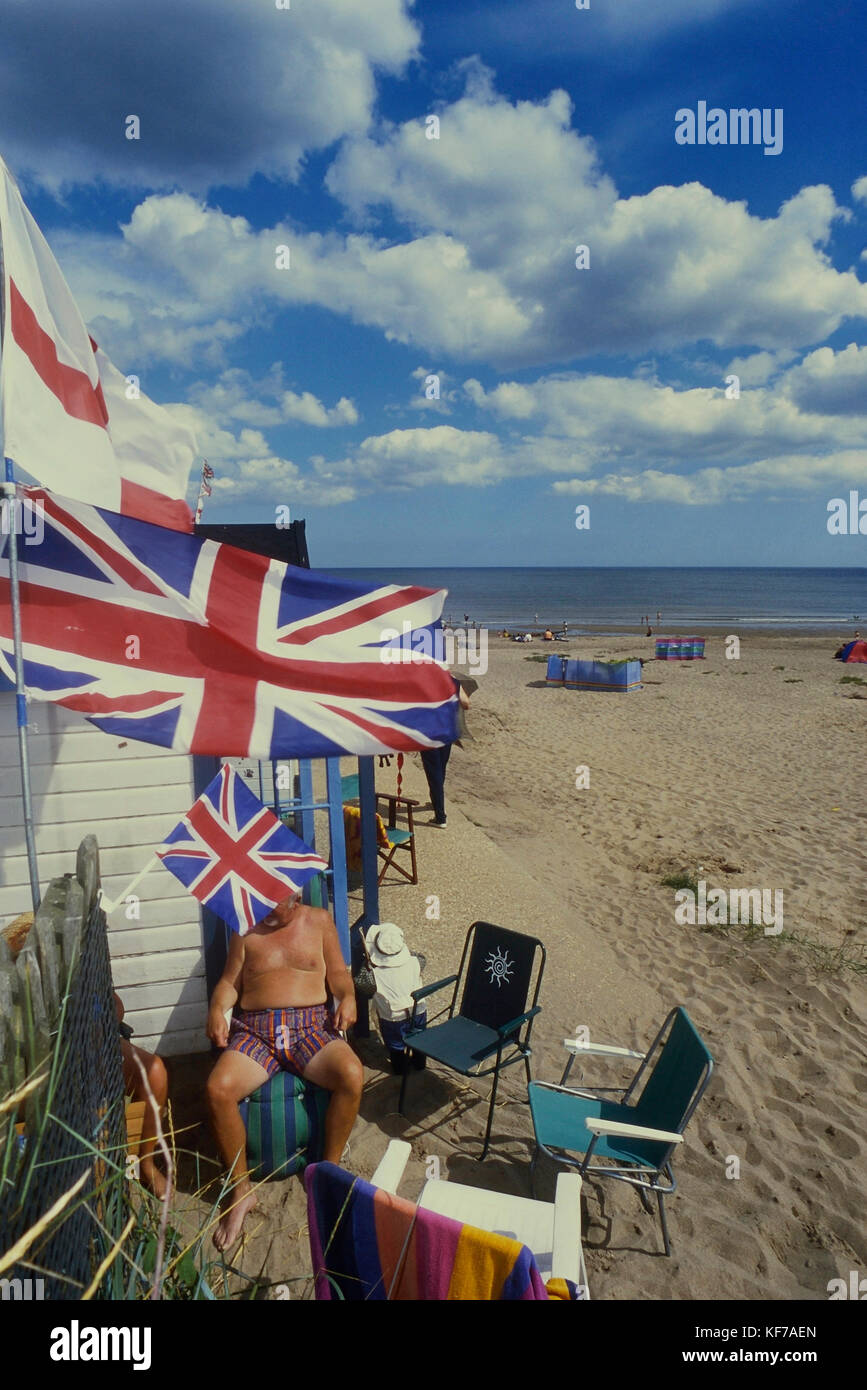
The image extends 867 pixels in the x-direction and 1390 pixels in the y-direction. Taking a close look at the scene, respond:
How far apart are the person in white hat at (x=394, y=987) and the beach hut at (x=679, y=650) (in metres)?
31.8

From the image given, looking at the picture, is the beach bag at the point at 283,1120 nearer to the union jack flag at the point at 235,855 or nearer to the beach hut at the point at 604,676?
the union jack flag at the point at 235,855

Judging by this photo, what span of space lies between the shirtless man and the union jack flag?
259 millimetres

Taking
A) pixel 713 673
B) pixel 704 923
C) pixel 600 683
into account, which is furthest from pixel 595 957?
pixel 713 673

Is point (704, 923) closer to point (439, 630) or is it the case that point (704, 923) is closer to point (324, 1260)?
point (439, 630)

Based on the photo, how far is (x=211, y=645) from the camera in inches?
132

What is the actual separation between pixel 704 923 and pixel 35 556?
728 cm

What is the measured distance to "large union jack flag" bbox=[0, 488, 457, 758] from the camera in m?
3.16

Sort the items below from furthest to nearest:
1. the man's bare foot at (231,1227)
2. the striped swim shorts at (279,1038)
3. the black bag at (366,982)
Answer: the black bag at (366,982), the striped swim shorts at (279,1038), the man's bare foot at (231,1227)

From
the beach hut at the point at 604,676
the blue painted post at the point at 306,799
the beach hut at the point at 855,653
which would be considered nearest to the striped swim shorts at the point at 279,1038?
the blue painted post at the point at 306,799

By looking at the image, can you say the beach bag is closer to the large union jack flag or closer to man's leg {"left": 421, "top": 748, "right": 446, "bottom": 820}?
the large union jack flag

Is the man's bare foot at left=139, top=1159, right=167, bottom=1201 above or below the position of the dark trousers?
below

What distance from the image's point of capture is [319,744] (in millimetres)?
3385

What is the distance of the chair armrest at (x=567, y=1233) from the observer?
124 inches

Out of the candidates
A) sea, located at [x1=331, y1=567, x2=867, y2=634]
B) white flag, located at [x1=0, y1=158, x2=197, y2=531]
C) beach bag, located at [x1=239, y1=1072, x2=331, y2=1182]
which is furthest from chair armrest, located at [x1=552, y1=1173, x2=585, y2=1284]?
sea, located at [x1=331, y1=567, x2=867, y2=634]
